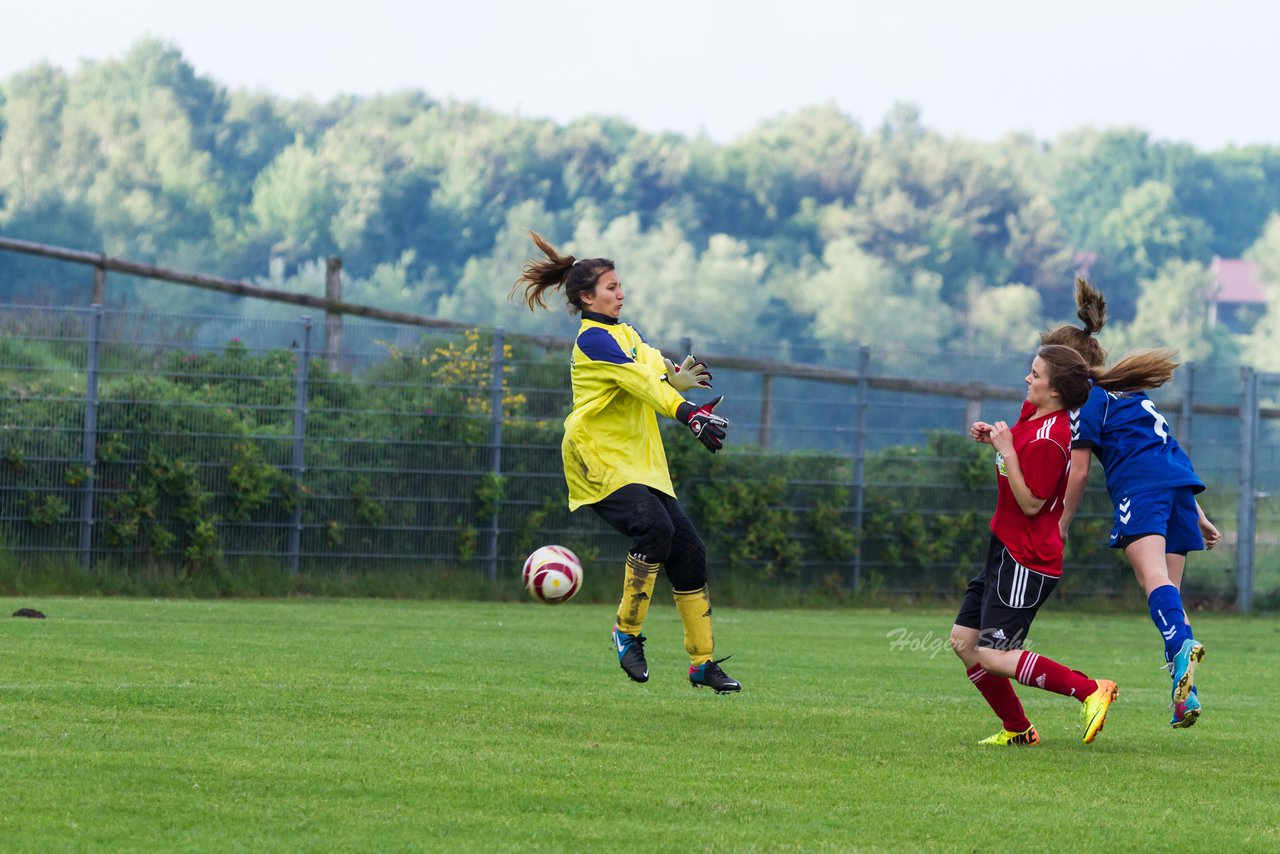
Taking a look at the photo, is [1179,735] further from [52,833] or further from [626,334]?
[52,833]

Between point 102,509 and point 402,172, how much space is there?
8286 centimetres

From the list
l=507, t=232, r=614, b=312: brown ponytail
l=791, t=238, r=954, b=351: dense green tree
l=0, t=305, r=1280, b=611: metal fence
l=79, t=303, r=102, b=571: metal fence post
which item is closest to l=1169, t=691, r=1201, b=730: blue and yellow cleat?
l=507, t=232, r=614, b=312: brown ponytail

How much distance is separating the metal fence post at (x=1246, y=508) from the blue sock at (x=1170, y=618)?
12243 millimetres

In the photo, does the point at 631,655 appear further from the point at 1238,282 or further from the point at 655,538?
the point at 1238,282

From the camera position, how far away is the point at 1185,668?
6887mm

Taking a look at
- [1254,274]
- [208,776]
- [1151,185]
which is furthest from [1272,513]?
[1151,185]

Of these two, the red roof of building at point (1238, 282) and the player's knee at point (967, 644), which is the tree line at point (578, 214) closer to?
the red roof of building at point (1238, 282)

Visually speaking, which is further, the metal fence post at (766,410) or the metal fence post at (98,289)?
the metal fence post at (98,289)

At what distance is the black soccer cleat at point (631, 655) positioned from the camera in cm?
828

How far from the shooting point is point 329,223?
92750mm

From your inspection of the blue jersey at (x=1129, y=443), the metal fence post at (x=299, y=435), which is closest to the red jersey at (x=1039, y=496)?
the blue jersey at (x=1129, y=443)

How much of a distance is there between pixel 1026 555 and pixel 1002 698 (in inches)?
27.0

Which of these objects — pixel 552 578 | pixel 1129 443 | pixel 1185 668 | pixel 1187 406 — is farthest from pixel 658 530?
pixel 1187 406

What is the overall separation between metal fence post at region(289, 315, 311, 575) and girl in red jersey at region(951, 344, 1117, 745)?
33.4 ft
